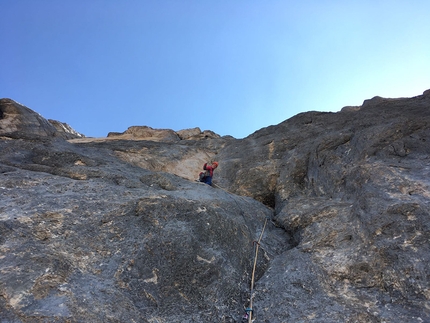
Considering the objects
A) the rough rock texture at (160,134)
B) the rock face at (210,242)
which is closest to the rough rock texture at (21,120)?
the rough rock texture at (160,134)

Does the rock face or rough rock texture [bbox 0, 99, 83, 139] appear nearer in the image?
the rock face

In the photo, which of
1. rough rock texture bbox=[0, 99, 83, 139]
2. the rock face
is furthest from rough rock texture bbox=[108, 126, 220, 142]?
the rock face

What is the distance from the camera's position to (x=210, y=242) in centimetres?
638

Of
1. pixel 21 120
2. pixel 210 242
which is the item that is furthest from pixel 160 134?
pixel 210 242

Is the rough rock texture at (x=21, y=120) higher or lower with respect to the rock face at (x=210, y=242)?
higher

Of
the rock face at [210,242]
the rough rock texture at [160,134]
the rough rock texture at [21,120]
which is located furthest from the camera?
the rough rock texture at [160,134]

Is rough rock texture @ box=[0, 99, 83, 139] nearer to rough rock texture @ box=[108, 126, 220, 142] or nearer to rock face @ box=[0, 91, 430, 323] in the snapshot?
rough rock texture @ box=[108, 126, 220, 142]

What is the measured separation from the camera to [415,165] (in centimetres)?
786

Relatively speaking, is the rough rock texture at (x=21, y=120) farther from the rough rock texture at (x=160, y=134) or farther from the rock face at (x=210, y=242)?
the rock face at (x=210, y=242)

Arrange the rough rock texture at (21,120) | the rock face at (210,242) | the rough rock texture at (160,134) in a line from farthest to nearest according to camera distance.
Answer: the rough rock texture at (160,134), the rough rock texture at (21,120), the rock face at (210,242)

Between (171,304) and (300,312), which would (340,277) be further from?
(171,304)

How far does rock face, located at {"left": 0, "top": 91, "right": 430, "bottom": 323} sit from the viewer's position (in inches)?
187

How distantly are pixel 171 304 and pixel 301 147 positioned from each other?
8764 mm

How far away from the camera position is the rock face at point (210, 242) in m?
4.76
